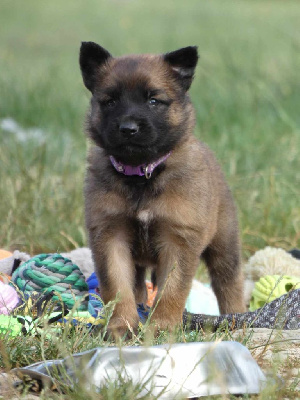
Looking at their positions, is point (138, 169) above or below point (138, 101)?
below

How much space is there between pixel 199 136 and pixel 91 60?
A: 3.19 metres

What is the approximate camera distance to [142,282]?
412 centimetres

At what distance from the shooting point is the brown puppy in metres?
3.49

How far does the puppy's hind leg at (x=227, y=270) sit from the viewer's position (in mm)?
4227

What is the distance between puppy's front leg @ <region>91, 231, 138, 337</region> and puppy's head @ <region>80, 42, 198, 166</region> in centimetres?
42

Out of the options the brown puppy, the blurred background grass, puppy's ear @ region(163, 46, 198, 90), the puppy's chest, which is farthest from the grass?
puppy's ear @ region(163, 46, 198, 90)

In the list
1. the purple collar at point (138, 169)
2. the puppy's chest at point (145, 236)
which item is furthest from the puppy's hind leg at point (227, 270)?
the purple collar at point (138, 169)

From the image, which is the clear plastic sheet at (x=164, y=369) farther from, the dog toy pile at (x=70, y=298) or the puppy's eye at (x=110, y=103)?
the puppy's eye at (x=110, y=103)

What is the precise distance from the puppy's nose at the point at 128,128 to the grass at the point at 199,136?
0.99m

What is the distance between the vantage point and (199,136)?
6930 mm

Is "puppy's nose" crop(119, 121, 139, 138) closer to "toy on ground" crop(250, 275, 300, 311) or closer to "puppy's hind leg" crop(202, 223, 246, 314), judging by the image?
"puppy's hind leg" crop(202, 223, 246, 314)

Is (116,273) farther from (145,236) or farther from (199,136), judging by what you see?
(199,136)

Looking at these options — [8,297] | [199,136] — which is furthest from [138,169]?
[199,136]

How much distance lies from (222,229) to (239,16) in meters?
17.1
